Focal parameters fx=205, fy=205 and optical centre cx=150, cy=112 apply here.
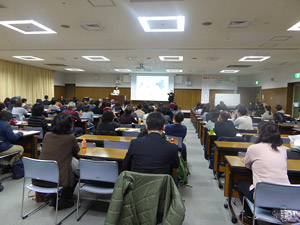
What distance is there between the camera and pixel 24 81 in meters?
12.5

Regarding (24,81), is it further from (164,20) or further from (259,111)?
(259,111)

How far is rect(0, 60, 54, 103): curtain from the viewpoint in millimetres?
11180

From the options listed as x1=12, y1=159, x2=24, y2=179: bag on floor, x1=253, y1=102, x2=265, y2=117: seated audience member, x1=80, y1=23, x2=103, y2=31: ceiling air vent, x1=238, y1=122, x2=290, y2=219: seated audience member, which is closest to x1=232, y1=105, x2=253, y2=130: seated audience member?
x1=238, y1=122, x2=290, y2=219: seated audience member

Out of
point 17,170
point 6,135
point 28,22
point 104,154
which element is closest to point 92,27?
point 28,22

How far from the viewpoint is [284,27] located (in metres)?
5.04

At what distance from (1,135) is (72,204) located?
1.87 meters

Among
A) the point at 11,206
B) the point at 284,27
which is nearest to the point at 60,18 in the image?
the point at 11,206

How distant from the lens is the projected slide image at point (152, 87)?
596 inches

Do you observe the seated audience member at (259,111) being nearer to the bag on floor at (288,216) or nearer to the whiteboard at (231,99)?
the whiteboard at (231,99)

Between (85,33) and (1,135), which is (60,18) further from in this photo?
(1,135)

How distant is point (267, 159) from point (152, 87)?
44.0 feet

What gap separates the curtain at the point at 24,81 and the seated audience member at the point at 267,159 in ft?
41.6

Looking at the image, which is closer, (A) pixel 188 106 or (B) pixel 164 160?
(B) pixel 164 160

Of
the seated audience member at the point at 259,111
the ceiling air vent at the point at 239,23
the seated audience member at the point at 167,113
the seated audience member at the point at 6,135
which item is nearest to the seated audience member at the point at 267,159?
the ceiling air vent at the point at 239,23
